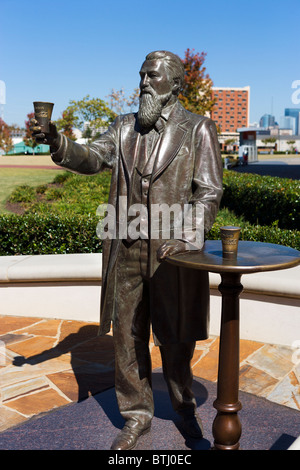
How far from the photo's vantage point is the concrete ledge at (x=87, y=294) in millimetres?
4957

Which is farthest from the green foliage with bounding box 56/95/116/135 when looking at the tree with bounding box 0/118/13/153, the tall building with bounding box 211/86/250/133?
the tall building with bounding box 211/86/250/133

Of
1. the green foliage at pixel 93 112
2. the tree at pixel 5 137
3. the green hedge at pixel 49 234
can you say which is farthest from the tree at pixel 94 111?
the tree at pixel 5 137

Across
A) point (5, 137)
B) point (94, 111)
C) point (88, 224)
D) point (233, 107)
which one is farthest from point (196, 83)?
point (233, 107)

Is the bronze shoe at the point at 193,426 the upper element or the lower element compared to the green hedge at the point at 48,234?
lower

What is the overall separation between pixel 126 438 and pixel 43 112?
2023 millimetres

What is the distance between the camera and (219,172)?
296cm

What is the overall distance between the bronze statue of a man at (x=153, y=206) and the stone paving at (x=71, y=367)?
3.51ft

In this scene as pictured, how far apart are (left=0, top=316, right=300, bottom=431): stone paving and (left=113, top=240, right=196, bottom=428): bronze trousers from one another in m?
0.93

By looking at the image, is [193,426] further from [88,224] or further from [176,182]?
[88,224]

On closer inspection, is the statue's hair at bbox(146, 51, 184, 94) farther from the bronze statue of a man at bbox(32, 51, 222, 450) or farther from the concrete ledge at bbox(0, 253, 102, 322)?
the concrete ledge at bbox(0, 253, 102, 322)

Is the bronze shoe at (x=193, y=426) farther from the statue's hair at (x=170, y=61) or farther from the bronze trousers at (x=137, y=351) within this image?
the statue's hair at (x=170, y=61)

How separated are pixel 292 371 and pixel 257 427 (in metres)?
1.16

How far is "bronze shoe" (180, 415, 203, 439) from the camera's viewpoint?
329 centimetres
